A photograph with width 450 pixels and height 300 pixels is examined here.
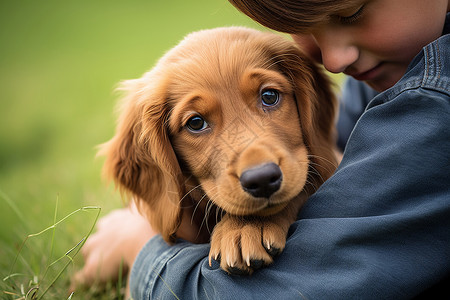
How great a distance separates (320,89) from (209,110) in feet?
2.49

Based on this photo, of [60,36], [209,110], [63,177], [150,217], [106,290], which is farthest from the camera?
[60,36]

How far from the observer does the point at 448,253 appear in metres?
1.61

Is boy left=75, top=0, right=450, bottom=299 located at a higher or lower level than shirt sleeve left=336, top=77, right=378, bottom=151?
higher

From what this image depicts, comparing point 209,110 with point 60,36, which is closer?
point 209,110

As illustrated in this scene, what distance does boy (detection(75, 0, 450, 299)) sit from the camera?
1.58 metres

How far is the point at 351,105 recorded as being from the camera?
3.37 m

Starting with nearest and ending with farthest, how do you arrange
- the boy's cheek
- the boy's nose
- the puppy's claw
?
1. the puppy's claw
2. the boy's nose
3. the boy's cheek

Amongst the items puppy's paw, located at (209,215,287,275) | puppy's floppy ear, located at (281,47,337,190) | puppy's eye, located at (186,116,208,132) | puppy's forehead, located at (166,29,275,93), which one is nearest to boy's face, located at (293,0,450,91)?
puppy's floppy ear, located at (281,47,337,190)

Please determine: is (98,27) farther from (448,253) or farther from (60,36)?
(448,253)

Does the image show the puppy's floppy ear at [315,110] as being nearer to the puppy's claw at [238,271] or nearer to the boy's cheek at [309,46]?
the boy's cheek at [309,46]

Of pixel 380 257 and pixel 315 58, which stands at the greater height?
pixel 315 58

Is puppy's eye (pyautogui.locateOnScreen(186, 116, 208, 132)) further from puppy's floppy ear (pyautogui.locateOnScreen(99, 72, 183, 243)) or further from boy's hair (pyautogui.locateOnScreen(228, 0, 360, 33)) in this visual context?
boy's hair (pyautogui.locateOnScreen(228, 0, 360, 33))

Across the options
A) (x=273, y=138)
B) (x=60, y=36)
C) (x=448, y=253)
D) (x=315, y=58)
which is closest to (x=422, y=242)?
(x=448, y=253)

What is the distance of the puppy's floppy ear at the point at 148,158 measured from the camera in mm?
2373
